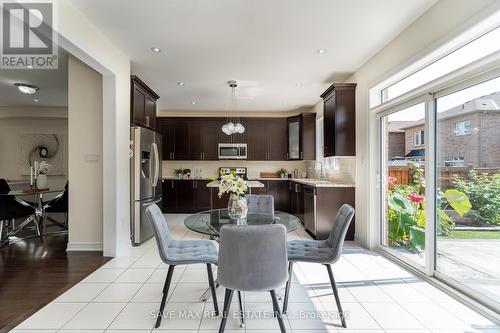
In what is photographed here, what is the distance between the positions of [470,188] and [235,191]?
2.14 meters

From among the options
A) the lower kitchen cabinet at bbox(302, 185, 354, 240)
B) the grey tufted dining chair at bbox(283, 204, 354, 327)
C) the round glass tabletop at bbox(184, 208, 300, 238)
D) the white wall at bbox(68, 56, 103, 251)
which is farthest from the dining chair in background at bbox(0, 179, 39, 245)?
the lower kitchen cabinet at bbox(302, 185, 354, 240)

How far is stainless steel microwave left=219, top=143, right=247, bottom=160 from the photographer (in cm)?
648

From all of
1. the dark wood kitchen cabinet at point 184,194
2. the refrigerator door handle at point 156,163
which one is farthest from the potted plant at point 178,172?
the refrigerator door handle at point 156,163

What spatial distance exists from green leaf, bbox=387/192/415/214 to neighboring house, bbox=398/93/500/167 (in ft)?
2.32

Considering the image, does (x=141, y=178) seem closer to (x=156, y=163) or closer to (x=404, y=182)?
(x=156, y=163)

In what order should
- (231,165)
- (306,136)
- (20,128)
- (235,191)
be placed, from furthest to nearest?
(231,165) → (20,128) → (306,136) → (235,191)

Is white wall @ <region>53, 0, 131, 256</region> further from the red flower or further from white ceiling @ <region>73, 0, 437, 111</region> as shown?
the red flower

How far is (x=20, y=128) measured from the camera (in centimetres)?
625

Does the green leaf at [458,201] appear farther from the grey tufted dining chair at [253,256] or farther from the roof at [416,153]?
the grey tufted dining chair at [253,256]

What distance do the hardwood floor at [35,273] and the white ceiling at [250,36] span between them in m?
2.76

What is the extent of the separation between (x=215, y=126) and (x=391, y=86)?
4.16 m

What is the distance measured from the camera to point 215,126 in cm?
650

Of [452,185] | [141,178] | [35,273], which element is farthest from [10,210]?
[452,185]

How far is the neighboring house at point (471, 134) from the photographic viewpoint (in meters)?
2.09
